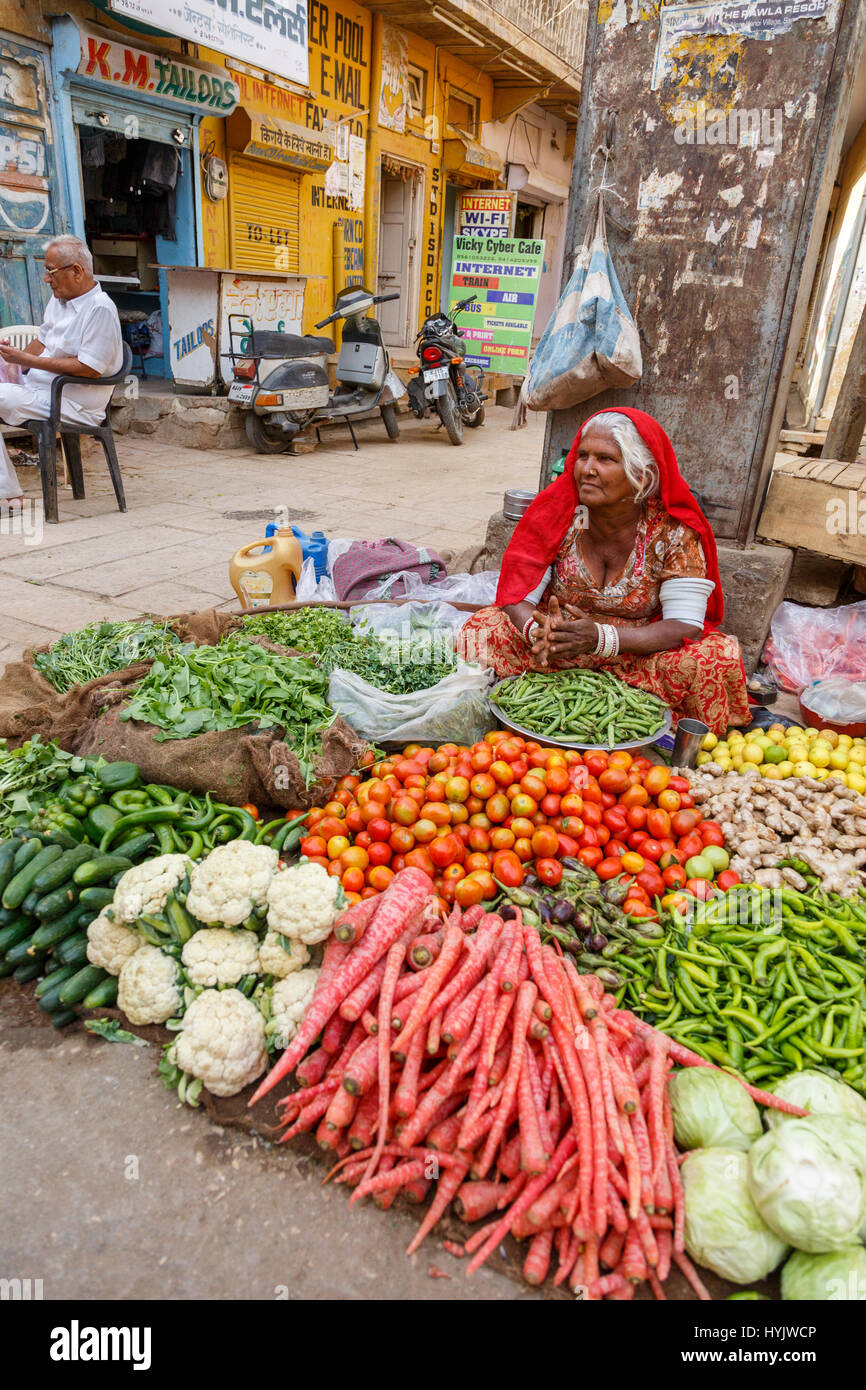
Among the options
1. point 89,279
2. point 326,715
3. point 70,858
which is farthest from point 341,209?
point 70,858

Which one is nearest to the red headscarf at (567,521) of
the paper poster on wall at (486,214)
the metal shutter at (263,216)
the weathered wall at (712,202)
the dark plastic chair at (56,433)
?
the weathered wall at (712,202)

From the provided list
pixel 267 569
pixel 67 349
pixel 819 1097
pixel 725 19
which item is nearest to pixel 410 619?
pixel 267 569

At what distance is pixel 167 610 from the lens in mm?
5047

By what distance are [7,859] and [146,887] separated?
0.47 meters

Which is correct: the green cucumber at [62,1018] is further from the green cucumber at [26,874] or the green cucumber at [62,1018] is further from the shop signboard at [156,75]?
the shop signboard at [156,75]

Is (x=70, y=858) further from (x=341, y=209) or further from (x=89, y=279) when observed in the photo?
(x=341, y=209)

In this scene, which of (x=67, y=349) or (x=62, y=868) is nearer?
(x=62, y=868)

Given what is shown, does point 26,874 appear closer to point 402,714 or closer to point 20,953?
point 20,953

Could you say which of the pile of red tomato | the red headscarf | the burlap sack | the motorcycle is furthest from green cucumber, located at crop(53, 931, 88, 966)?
the motorcycle

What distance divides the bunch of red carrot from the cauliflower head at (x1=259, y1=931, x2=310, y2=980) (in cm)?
11

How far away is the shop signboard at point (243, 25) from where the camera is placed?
753 cm

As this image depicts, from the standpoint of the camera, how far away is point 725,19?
3787 millimetres

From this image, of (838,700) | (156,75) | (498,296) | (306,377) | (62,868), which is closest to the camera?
(62,868)
